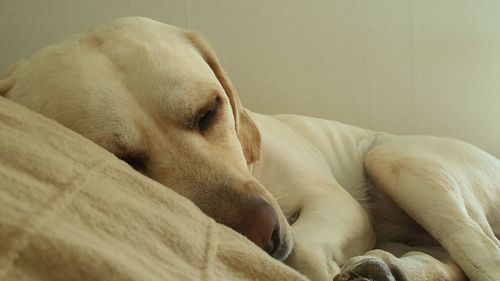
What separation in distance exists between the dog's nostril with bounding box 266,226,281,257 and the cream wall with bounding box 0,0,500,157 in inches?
56.9

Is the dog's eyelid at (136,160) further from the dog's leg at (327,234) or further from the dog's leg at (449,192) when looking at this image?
the dog's leg at (449,192)

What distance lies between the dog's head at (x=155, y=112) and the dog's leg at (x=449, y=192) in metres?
0.60

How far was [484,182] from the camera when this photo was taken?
1.76m

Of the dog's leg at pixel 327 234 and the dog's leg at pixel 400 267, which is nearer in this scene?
the dog's leg at pixel 400 267

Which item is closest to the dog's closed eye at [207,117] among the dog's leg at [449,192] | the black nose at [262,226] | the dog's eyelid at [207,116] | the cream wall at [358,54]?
the dog's eyelid at [207,116]

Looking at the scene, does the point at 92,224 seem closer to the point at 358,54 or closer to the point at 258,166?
the point at 258,166

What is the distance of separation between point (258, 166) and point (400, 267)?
664 millimetres

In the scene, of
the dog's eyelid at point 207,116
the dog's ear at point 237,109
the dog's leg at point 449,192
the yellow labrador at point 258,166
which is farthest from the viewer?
the dog's ear at point 237,109

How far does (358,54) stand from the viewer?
262cm

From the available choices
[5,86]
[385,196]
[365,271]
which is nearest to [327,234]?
[365,271]

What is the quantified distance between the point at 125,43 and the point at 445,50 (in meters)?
2.02

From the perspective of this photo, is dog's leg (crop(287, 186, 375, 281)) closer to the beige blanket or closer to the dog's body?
the dog's body

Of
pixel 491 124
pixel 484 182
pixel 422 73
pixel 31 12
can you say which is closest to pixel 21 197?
pixel 484 182

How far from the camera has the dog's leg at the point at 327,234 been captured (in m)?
1.17
